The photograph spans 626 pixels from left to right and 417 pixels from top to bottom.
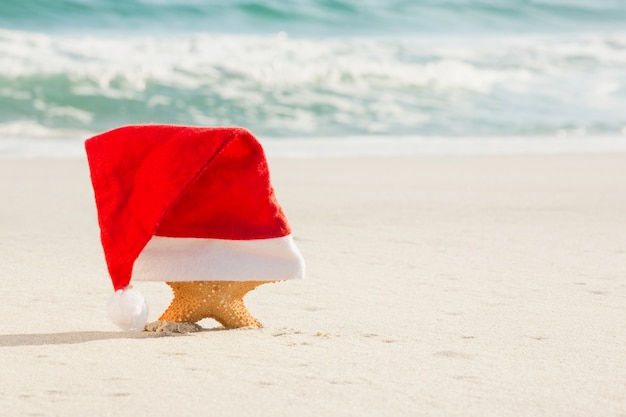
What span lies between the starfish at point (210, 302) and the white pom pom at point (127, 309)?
7.1 inches

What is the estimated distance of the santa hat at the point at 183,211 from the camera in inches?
119

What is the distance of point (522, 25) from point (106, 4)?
28.1ft

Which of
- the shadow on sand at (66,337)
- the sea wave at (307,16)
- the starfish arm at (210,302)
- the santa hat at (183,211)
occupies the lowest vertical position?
the shadow on sand at (66,337)

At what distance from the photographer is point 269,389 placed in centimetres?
267

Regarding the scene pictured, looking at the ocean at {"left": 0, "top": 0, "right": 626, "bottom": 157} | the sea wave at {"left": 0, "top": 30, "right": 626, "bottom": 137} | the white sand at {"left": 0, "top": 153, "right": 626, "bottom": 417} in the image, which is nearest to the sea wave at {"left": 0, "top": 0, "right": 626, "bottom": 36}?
the ocean at {"left": 0, "top": 0, "right": 626, "bottom": 157}

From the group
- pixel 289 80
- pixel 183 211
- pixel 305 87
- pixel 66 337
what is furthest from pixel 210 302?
pixel 289 80

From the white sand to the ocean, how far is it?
13.0 feet

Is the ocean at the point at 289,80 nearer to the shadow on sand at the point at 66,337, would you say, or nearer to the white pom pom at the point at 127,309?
the shadow on sand at the point at 66,337

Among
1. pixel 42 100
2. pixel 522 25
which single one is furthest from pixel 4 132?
pixel 522 25

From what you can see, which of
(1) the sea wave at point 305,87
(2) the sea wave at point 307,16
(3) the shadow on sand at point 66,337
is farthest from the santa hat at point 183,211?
(2) the sea wave at point 307,16

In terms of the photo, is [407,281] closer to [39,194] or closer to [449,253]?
[449,253]

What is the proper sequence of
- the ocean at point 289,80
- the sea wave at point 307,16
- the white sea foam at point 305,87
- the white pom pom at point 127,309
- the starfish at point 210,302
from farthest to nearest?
the sea wave at point 307,16
the white sea foam at point 305,87
the ocean at point 289,80
the starfish at point 210,302
the white pom pom at point 127,309

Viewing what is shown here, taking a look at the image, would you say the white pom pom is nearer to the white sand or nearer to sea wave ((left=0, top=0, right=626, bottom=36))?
the white sand

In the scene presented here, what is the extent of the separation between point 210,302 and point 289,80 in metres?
10.9
